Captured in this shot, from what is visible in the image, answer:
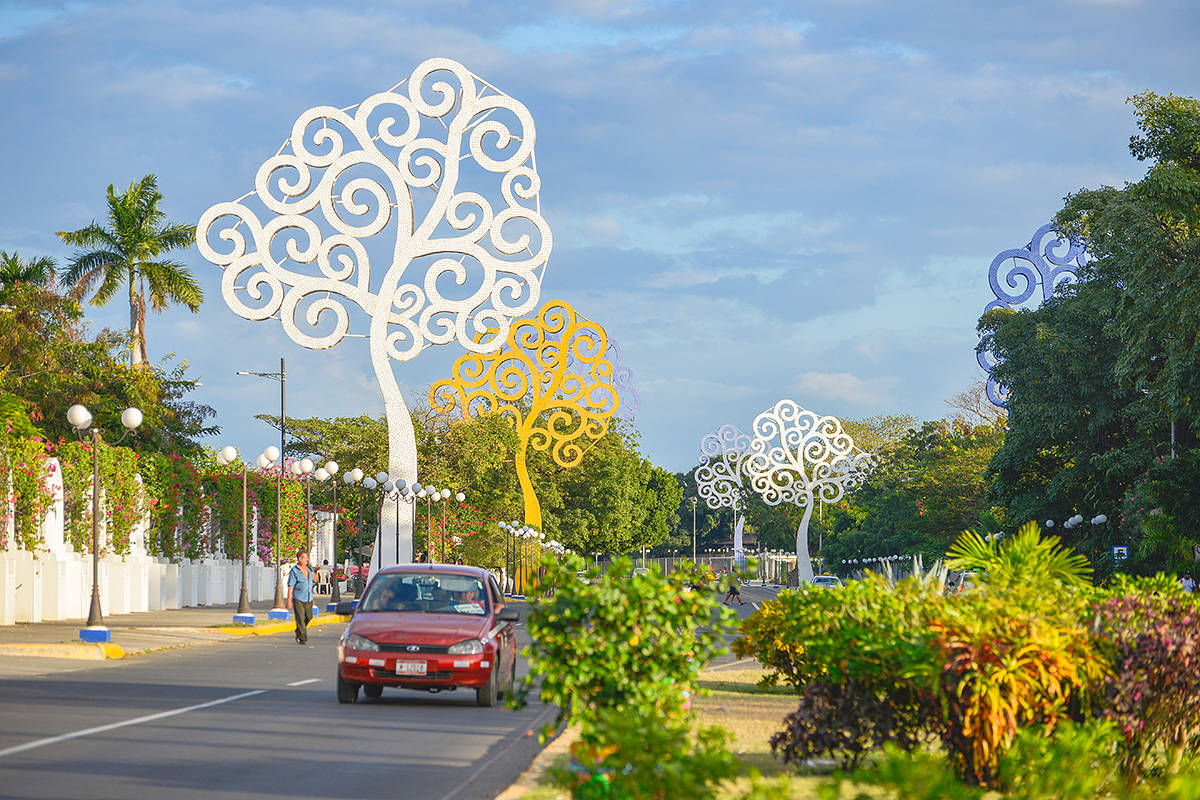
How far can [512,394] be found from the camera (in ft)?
209

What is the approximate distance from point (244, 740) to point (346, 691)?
373 cm

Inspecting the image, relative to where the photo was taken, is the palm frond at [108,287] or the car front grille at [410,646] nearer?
the car front grille at [410,646]

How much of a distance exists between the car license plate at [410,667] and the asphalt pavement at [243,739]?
0.45m

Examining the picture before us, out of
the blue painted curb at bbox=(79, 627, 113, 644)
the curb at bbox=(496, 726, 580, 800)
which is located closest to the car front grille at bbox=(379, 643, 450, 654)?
the curb at bbox=(496, 726, 580, 800)

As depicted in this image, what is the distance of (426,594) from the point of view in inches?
687

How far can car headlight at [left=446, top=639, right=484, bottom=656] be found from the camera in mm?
16156

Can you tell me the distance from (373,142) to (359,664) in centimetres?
2641

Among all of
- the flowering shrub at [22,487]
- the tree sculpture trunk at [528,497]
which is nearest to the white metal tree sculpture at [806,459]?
the tree sculpture trunk at [528,497]

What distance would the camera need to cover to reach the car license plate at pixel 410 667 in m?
16.0

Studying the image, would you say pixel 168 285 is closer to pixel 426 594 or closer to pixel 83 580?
pixel 83 580

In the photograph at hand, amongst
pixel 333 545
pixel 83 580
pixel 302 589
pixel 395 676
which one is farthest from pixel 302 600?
pixel 333 545

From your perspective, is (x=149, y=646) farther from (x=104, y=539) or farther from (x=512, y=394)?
(x=512, y=394)

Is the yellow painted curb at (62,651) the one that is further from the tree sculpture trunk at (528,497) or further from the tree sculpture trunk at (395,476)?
the tree sculpture trunk at (528,497)

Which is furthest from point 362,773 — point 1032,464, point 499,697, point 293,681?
point 1032,464
